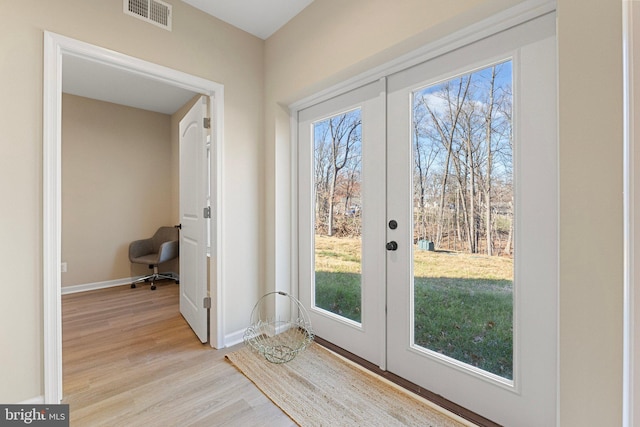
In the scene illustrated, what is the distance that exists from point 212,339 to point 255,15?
8.38 feet

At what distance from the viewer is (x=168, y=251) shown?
12.4 ft

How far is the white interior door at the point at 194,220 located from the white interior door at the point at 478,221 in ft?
4.89

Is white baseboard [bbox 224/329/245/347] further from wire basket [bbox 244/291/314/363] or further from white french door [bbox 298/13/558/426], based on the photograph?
white french door [bbox 298/13/558/426]

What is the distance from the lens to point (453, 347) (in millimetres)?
1517

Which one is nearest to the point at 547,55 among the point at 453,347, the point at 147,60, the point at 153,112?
the point at 453,347

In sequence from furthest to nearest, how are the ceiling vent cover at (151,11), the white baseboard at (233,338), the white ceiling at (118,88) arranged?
the white ceiling at (118,88) → the white baseboard at (233,338) → the ceiling vent cover at (151,11)

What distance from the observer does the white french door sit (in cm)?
123

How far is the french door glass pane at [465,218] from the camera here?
136cm

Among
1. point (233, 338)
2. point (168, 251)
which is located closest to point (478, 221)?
point (233, 338)

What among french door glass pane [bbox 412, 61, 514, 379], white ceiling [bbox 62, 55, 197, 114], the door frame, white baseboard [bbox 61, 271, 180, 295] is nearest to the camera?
french door glass pane [bbox 412, 61, 514, 379]

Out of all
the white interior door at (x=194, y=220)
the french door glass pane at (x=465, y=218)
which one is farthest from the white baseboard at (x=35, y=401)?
the french door glass pane at (x=465, y=218)

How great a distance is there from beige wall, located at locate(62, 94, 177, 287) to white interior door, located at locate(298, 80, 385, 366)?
2964 mm

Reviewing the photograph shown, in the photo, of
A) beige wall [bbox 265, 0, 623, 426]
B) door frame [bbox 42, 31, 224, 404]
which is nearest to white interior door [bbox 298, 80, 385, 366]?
beige wall [bbox 265, 0, 623, 426]

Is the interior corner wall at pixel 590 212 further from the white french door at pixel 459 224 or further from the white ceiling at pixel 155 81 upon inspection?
the white ceiling at pixel 155 81
